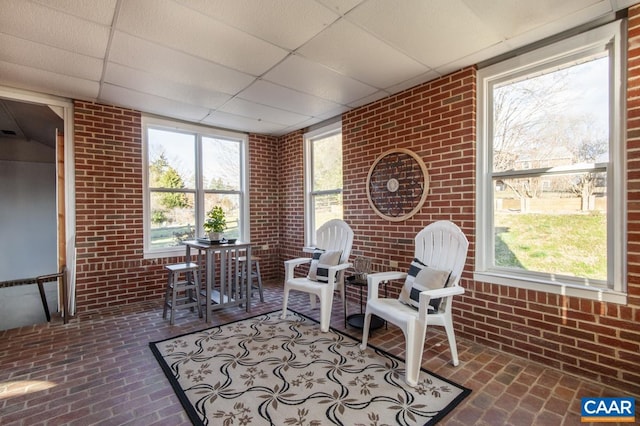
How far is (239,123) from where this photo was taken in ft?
15.3

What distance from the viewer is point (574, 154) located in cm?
236

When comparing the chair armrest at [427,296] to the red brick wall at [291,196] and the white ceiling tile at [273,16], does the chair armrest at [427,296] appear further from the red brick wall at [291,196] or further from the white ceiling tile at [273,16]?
the red brick wall at [291,196]

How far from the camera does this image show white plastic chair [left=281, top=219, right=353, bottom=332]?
312cm

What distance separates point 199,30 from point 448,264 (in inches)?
110

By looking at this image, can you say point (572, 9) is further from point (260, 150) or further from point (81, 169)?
point (81, 169)

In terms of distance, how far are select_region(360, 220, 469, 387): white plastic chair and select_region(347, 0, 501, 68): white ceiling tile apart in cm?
154

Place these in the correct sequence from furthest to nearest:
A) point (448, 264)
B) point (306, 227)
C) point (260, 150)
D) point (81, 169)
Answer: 1. point (260, 150)
2. point (306, 227)
3. point (81, 169)
4. point (448, 264)

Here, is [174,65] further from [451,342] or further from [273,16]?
[451,342]

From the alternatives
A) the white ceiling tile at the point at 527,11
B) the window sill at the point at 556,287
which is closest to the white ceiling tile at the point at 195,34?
the white ceiling tile at the point at 527,11

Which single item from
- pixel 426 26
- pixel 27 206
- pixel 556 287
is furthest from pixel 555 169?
pixel 27 206

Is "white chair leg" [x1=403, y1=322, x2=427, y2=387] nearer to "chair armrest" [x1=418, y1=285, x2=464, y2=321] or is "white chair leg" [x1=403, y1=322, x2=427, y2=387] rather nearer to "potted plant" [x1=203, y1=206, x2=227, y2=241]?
"chair armrest" [x1=418, y1=285, x2=464, y2=321]

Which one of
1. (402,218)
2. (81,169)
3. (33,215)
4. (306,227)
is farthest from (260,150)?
(33,215)

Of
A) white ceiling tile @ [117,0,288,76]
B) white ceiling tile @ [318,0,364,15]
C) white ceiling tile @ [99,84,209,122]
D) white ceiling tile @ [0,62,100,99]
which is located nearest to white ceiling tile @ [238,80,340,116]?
white ceiling tile @ [117,0,288,76]

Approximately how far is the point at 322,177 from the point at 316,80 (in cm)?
189
